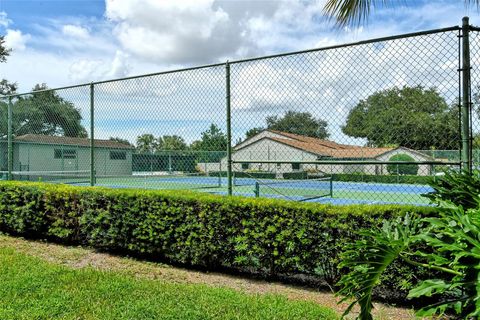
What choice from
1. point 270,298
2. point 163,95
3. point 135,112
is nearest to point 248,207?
point 270,298

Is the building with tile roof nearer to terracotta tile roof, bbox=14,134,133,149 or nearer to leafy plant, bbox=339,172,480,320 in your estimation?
leafy plant, bbox=339,172,480,320

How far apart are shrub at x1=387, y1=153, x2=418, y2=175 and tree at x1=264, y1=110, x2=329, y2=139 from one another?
3.13 feet

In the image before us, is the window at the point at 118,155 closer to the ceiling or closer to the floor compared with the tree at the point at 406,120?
closer to the floor

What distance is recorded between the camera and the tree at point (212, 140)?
18.0ft

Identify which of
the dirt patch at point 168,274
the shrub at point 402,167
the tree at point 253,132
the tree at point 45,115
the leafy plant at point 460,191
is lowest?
the dirt patch at point 168,274

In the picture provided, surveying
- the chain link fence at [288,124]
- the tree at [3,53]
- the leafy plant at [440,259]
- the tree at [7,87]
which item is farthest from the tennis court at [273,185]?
the tree at [7,87]

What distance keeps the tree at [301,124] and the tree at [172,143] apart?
1804 mm

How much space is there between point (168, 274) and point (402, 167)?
355 cm

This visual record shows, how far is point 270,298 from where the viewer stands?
3775 millimetres

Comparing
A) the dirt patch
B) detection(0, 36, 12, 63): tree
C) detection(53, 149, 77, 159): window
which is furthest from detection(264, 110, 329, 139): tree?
detection(0, 36, 12, 63): tree

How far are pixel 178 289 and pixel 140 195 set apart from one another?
179cm

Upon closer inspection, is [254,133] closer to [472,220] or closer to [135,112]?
[135,112]

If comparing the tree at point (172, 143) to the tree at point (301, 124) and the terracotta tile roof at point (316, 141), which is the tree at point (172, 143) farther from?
the terracotta tile roof at point (316, 141)

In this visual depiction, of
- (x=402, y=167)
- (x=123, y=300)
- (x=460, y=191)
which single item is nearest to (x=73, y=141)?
(x=123, y=300)
